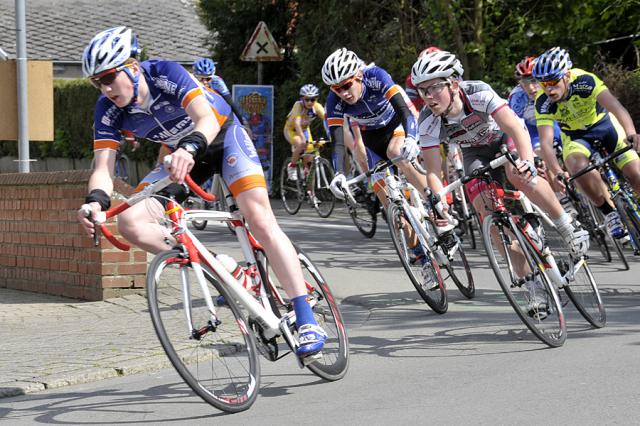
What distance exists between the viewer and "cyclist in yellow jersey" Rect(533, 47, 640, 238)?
9367mm

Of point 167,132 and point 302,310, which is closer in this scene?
point 302,310

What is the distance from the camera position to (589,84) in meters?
9.57

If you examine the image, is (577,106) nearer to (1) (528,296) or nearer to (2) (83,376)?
(1) (528,296)

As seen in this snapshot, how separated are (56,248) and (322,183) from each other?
8.39 metres

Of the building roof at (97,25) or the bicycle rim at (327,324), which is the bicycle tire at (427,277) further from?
the building roof at (97,25)

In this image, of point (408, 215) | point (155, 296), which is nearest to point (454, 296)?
point (408, 215)

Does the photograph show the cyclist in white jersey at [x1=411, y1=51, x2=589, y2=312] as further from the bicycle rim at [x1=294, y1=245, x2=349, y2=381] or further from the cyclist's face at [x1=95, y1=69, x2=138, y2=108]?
the cyclist's face at [x1=95, y1=69, x2=138, y2=108]

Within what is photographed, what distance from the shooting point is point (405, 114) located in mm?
9578

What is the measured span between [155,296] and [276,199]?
55.5 feet

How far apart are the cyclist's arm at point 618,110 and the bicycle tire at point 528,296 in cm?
212

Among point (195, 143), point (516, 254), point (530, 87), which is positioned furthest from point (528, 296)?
point (530, 87)

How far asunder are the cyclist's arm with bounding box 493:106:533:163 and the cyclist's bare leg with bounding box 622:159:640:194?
2370 mm

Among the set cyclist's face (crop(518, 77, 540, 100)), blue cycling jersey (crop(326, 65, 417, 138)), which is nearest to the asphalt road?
blue cycling jersey (crop(326, 65, 417, 138))

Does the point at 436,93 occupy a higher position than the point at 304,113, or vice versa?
the point at 436,93
